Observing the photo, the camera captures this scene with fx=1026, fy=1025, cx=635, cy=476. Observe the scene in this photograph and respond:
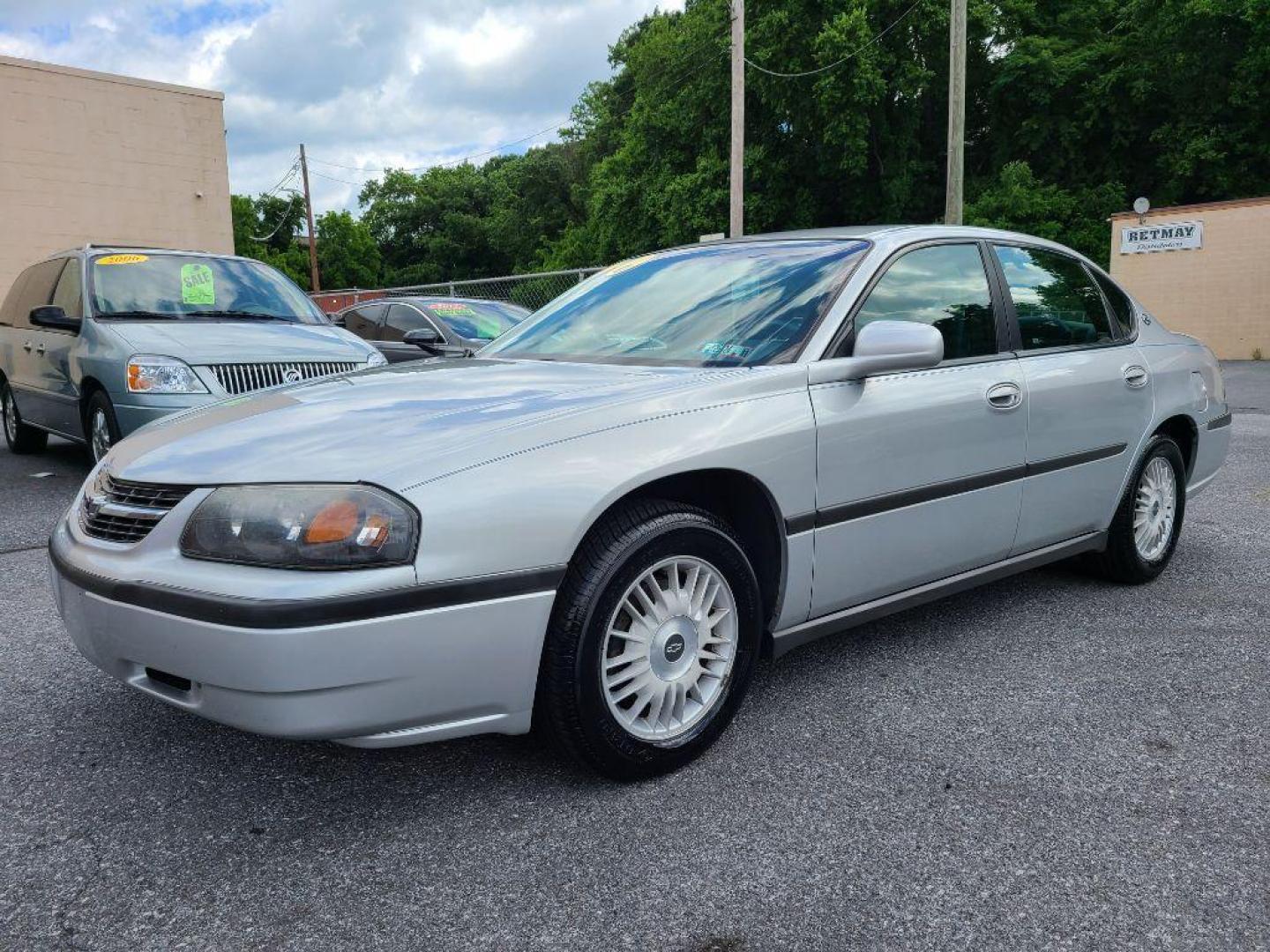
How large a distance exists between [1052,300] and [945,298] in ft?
2.41

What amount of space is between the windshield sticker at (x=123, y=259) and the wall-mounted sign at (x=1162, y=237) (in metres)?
22.6

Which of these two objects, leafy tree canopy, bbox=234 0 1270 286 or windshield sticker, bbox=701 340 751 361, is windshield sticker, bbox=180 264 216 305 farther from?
leafy tree canopy, bbox=234 0 1270 286

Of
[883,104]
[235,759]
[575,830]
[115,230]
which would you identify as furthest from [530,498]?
[883,104]

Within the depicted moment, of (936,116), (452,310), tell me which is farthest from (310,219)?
(452,310)

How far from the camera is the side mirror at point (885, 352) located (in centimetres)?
288

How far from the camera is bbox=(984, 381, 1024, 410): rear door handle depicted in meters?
3.41

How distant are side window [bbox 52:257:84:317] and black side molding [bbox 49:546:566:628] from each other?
523 centimetres

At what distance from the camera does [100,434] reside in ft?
21.0

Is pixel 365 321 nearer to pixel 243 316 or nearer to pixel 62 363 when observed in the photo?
pixel 243 316

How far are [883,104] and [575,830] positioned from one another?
32.0 m

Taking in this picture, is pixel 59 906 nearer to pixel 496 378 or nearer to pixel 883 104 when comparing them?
pixel 496 378

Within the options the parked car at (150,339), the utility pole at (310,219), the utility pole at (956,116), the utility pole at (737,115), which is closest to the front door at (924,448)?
the parked car at (150,339)

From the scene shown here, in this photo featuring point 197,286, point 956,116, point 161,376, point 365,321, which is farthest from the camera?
point 956,116

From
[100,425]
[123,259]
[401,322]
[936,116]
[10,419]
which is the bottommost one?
[10,419]
